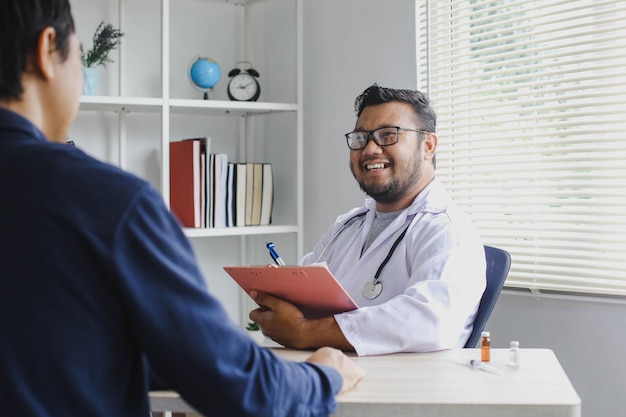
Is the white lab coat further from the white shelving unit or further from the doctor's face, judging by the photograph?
the white shelving unit

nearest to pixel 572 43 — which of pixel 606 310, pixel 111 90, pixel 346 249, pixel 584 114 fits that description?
pixel 584 114

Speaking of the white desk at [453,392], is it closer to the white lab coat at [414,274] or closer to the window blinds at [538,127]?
the white lab coat at [414,274]

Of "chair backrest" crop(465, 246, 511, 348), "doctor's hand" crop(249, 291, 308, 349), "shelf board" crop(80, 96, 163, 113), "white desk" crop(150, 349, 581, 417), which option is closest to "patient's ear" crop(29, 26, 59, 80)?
"white desk" crop(150, 349, 581, 417)

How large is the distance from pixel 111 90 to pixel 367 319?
2.38m

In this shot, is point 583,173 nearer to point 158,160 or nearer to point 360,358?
point 360,358

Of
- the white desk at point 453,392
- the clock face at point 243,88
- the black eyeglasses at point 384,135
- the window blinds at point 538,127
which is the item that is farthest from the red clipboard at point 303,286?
the clock face at point 243,88

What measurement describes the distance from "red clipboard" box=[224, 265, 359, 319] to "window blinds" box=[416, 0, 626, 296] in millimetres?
1219

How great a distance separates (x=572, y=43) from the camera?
2699 mm

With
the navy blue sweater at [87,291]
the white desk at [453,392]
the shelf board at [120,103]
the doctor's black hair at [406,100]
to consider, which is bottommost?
the white desk at [453,392]

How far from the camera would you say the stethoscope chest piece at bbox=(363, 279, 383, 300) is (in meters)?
2.15

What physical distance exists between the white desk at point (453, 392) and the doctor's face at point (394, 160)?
844mm

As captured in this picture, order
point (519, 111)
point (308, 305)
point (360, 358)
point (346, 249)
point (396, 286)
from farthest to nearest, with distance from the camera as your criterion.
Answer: point (519, 111), point (346, 249), point (396, 286), point (308, 305), point (360, 358)

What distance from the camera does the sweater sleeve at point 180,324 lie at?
887 mm

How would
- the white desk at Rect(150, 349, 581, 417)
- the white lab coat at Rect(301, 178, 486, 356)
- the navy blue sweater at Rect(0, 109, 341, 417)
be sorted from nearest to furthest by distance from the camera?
the navy blue sweater at Rect(0, 109, 341, 417) < the white desk at Rect(150, 349, 581, 417) < the white lab coat at Rect(301, 178, 486, 356)
